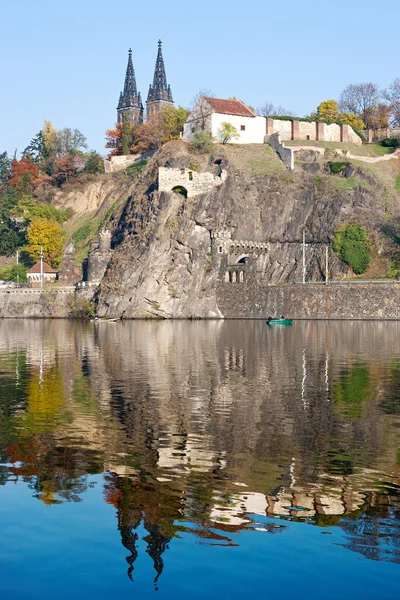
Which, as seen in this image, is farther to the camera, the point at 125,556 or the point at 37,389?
the point at 37,389

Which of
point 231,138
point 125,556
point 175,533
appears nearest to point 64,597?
point 125,556

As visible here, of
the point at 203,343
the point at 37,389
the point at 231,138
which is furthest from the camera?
the point at 231,138

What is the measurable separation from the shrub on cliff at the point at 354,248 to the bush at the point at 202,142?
21.7 metres

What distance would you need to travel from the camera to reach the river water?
1463 centimetres

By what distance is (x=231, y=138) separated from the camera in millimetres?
117438

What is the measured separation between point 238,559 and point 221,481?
479cm

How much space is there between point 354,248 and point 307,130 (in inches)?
1092

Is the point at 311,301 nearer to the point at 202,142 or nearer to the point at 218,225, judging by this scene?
the point at 218,225

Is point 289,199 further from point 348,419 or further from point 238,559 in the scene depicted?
point 238,559

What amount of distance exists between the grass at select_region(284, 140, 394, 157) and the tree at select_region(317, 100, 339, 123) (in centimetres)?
1405

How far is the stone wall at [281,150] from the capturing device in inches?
4473

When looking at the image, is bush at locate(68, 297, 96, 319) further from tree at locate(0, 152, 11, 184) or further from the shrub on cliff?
tree at locate(0, 152, 11, 184)

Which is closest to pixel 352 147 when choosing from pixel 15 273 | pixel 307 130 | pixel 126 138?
pixel 307 130

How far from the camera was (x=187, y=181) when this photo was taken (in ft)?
339
